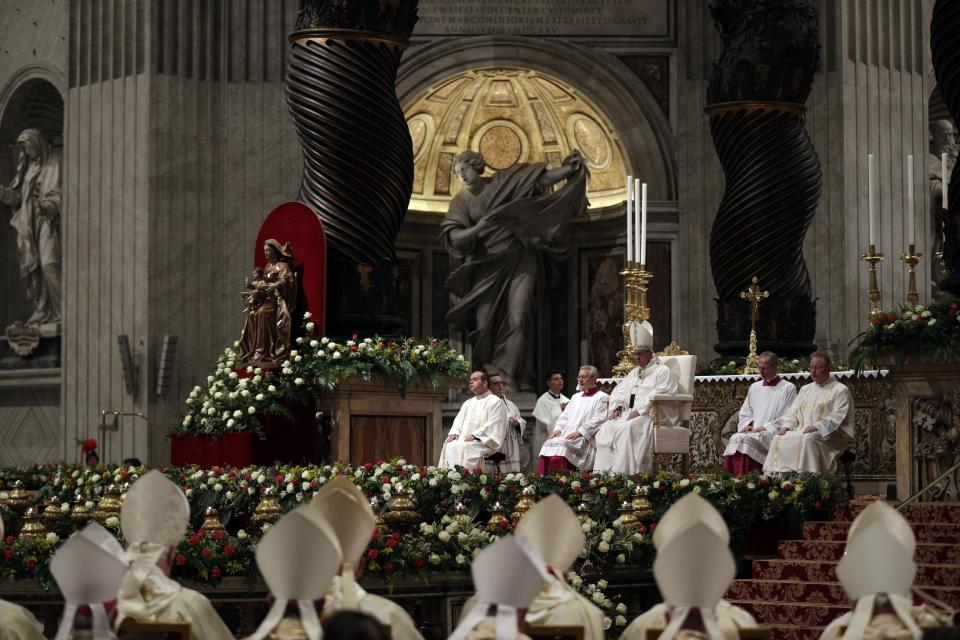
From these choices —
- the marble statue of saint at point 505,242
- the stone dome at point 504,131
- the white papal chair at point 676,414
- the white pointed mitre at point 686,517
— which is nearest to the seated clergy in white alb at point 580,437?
the white papal chair at point 676,414

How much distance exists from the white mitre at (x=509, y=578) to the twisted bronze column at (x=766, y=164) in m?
10.1

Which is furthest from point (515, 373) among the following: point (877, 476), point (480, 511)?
point (480, 511)

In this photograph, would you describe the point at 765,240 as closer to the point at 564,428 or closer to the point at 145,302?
the point at 564,428

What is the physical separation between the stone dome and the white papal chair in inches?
285

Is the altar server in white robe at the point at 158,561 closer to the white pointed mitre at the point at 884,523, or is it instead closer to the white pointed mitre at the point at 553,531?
the white pointed mitre at the point at 553,531

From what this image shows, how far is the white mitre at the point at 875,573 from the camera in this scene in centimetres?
609

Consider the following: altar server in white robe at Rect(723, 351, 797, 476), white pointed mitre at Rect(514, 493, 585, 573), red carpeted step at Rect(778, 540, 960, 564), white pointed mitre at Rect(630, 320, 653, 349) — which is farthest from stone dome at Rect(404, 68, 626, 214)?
white pointed mitre at Rect(514, 493, 585, 573)

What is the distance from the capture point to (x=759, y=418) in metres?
13.5

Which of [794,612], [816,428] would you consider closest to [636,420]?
[816,428]

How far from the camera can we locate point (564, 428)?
599 inches

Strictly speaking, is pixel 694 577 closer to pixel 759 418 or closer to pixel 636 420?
pixel 759 418

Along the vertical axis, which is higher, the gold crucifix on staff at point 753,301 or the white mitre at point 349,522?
the gold crucifix on staff at point 753,301

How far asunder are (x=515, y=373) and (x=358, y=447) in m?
8.43

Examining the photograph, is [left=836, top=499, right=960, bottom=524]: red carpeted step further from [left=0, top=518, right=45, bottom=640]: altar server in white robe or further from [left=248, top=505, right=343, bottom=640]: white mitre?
[left=248, top=505, right=343, bottom=640]: white mitre
